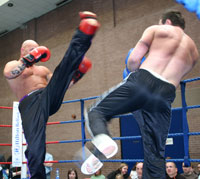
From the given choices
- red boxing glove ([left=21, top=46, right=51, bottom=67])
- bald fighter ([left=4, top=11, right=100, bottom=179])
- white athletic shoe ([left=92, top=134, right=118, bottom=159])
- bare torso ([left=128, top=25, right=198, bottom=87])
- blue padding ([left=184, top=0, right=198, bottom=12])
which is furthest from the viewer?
blue padding ([left=184, top=0, right=198, bottom=12])

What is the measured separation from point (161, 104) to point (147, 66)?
11.6 inches

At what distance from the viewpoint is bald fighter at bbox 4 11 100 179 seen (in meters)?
2.46

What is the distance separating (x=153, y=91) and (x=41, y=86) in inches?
58.3

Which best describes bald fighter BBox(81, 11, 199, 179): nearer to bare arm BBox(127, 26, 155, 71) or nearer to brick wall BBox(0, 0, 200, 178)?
bare arm BBox(127, 26, 155, 71)

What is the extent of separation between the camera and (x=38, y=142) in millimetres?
2641

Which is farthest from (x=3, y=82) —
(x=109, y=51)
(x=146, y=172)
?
(x=146, y=172)

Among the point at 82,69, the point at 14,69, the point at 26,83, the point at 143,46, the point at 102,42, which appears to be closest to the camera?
the point at 143,46

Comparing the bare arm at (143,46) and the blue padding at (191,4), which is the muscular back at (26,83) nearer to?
the bare arm at (143,46)

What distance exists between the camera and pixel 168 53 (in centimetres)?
214

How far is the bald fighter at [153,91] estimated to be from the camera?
198 centimetres

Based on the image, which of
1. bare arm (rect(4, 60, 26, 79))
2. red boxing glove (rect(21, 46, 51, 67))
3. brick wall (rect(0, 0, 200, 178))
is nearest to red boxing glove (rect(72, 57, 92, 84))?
red boxing glove (rect(21, 46, 51, 67))

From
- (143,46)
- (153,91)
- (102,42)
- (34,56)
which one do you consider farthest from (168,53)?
(102,42)

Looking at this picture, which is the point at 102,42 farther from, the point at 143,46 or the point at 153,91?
the point at 153,91

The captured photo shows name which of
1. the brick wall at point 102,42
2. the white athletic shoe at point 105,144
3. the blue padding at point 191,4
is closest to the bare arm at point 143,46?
the white athletic shoe at point 105,144
